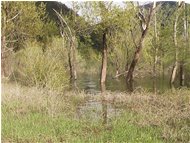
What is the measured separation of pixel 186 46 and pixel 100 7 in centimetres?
711

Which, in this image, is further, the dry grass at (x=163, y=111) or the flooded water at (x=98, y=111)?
the flooded water at (x=98, y=111)

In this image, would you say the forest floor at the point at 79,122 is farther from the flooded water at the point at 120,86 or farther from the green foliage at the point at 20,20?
the green foliage at the point at 20,20

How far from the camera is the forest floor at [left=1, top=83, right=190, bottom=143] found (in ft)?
30.9

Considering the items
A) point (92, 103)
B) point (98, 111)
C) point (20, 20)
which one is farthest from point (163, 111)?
point (20, 20)

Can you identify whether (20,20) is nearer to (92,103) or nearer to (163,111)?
(92,103)

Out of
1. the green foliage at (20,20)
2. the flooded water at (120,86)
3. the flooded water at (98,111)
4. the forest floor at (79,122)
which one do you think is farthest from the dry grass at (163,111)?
the green foliage at (20,20)

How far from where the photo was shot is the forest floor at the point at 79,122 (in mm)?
9414

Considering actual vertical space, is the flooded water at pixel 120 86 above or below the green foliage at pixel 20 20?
below

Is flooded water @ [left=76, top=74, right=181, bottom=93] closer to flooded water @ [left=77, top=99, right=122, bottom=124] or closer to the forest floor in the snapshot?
flooded water @ [left=77, top=99, right=122, bottom=124]

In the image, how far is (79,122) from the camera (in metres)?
11.1

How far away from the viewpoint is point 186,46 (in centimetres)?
3025

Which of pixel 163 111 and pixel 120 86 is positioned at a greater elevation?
pixel 163 111

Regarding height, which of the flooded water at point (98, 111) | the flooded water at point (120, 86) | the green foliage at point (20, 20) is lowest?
the flooded water at point (120, 86)

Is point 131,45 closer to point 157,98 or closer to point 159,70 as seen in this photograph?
point 159,70
